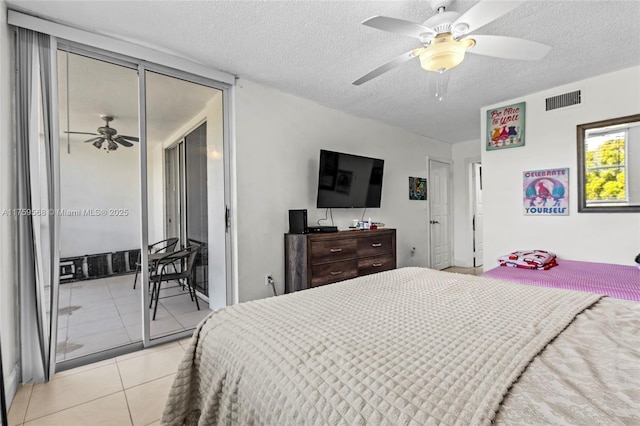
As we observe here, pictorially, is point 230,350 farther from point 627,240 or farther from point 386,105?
point 627,240

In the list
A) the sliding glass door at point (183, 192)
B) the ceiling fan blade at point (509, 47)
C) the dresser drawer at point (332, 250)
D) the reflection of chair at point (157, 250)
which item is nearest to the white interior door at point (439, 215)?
the dresser drawer at point (332, 250)

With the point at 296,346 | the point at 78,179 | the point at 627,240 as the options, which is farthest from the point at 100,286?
the point at 627,240

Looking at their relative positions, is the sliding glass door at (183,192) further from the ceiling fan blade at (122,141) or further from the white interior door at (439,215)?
the white interior door at (439,215)

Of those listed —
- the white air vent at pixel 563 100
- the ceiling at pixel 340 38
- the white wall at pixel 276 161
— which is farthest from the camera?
the white air vent at pixel 563 100

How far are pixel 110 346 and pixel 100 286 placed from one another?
481 mm

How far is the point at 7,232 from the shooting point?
177 cm

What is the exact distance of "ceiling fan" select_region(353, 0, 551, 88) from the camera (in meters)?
1.55

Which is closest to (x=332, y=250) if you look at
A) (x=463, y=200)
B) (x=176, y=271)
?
(x=176, y=271)

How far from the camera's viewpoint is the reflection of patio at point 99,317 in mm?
2139

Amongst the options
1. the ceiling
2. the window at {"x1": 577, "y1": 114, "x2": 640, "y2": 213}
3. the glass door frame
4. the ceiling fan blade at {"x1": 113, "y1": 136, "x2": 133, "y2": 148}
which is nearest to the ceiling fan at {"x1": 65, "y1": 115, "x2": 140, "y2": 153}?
the ceiling fan blade at {"x1": 113, "y1": 136, "x2": 133, "y2": 148}

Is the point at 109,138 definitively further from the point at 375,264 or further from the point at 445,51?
the point at 375,264

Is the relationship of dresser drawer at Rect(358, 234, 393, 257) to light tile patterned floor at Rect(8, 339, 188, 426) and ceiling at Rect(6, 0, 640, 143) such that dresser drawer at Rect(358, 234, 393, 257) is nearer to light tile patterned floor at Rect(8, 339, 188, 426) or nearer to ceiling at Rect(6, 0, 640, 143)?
ceiling at Rect(6, 0, 640, 143)

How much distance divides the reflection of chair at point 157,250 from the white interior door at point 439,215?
425 cm

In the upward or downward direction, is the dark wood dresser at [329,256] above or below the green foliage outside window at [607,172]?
below
